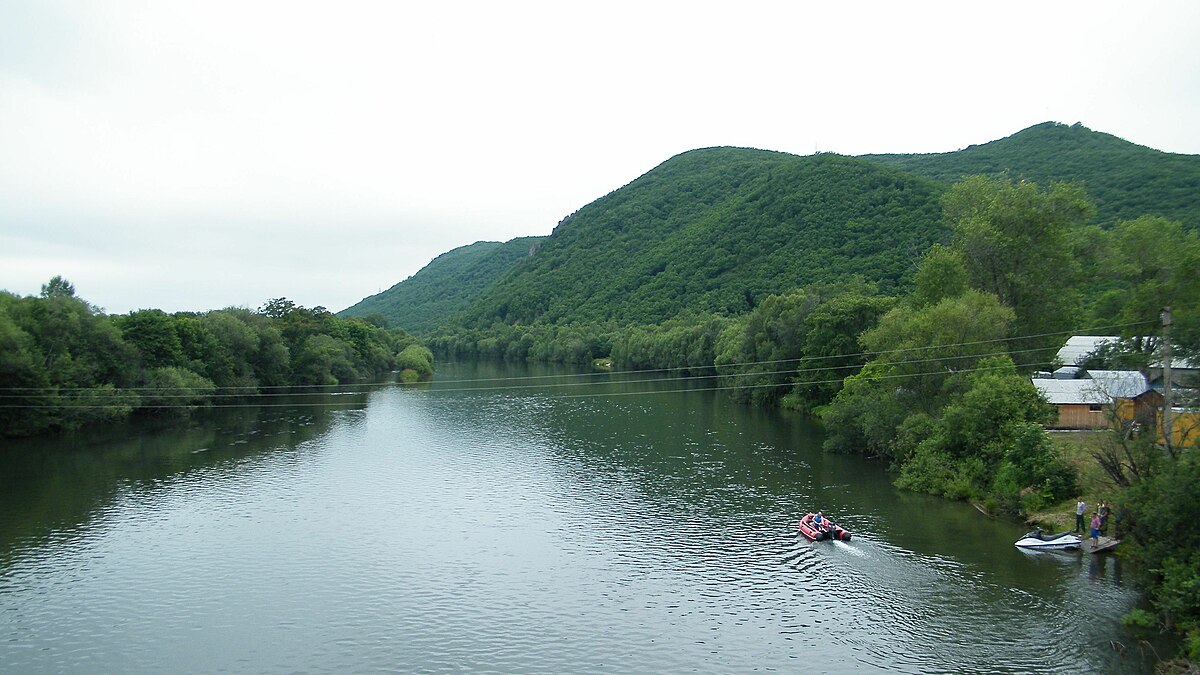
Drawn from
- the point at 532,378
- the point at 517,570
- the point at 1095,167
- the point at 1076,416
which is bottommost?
the point at 517,570

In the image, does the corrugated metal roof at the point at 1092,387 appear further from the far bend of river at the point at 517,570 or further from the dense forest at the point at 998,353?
the far bend of river at the point at 517,570

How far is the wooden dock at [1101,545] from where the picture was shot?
26766mm

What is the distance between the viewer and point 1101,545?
88.0 feet

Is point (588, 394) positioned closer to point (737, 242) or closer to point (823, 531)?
point (823, 531)

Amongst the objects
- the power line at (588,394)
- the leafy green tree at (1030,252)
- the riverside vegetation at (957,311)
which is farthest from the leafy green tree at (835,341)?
the leafy green tree at (1030,252)

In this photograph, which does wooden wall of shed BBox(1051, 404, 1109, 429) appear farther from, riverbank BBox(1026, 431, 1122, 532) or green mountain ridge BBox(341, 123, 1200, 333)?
green mountain ridge BBox(341, 123, 1200, 333)

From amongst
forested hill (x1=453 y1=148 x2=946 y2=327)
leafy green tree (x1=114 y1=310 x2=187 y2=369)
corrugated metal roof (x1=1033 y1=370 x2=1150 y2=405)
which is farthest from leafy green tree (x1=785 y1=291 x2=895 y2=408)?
leafy green tree (x1=114 y1=310 x2=187 y2=369)

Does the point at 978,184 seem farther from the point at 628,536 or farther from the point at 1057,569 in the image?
the point at 628,536

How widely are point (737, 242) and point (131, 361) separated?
348 feet

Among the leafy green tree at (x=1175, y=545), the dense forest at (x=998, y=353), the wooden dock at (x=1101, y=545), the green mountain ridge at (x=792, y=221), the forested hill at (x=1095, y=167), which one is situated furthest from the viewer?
the green mountain ridge at (x=792, y=221)

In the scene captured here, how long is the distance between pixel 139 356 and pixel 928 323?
2268 inches

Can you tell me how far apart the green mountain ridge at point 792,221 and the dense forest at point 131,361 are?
63111 millimetres

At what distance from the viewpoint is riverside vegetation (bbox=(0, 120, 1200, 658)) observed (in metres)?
33.1

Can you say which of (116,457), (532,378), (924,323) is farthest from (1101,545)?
(532,378)
